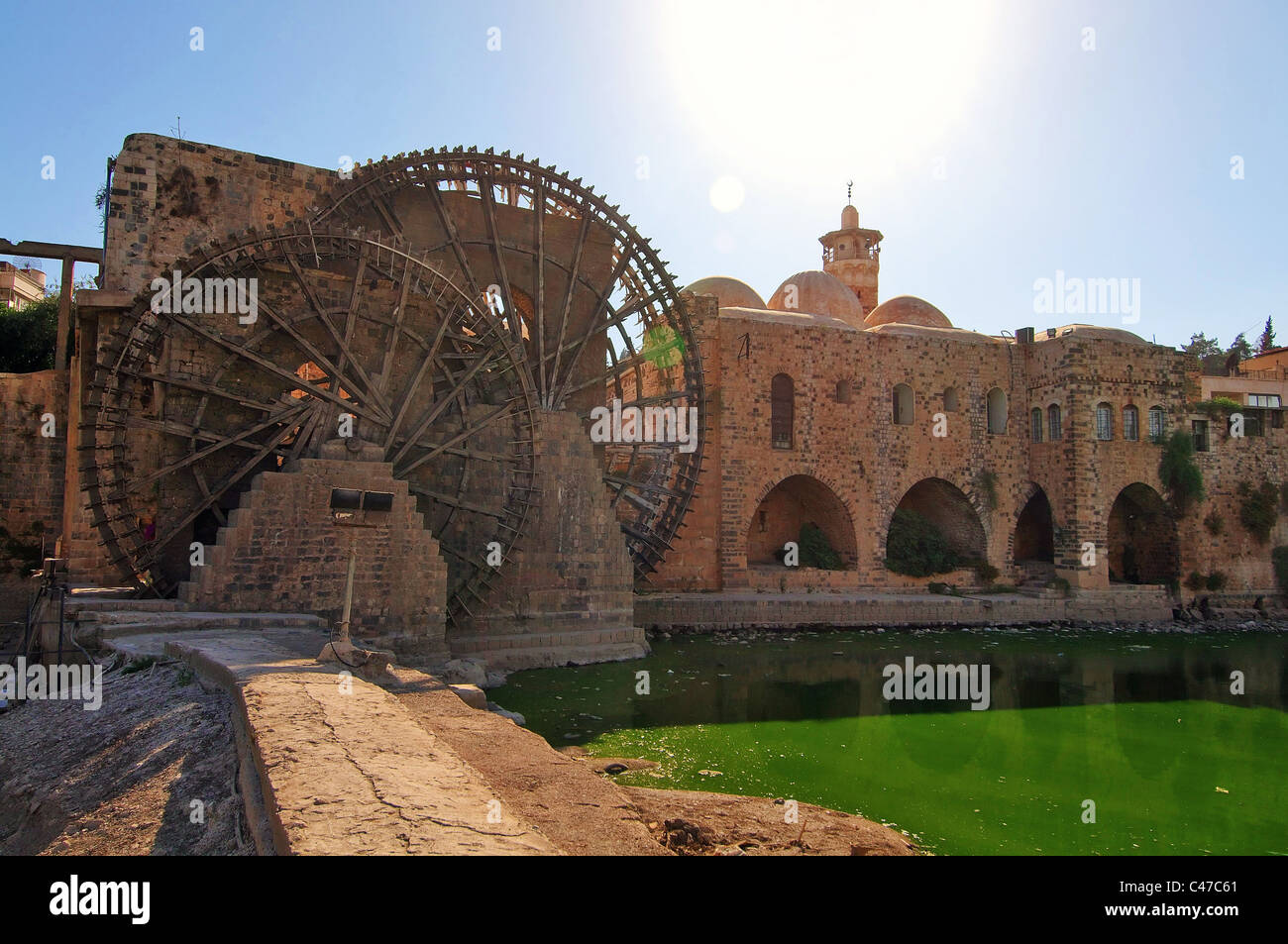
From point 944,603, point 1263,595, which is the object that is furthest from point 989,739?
point 1263,595

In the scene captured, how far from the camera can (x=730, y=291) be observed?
63.9ft

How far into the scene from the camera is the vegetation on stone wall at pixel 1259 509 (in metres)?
19.1

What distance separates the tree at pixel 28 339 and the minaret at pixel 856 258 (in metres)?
20.0

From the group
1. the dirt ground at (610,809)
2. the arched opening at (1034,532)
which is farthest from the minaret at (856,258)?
the dirt ground at (610,809)

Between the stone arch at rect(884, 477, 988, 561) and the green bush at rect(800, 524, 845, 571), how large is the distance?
146cm

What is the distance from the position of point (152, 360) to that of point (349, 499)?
268 centimetres

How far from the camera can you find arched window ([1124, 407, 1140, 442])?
18.8 meters

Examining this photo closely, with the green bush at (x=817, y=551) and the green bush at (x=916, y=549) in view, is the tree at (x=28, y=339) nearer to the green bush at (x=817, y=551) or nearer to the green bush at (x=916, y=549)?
the green bush at (x=817, y=551)

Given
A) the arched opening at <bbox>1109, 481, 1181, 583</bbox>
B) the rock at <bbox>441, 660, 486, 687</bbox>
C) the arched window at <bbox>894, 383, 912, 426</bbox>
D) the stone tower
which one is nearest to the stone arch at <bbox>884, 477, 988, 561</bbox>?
the arched window at <bbox>894, 383, 912, 426</bbox>

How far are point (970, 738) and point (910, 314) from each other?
14577 mm

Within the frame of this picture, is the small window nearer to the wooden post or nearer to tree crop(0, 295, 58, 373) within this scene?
the wooden post

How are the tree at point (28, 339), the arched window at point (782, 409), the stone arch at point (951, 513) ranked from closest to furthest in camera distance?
the arched window at point (782, 409) → the tree at point (28, 339) → the stone arch at point (951, 513)

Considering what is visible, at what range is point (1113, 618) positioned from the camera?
1748cm
